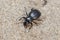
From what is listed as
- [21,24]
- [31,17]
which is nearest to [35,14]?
[31,17]

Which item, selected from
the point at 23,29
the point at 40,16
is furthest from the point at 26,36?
the point at 40,16

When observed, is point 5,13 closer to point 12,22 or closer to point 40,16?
point 12,22

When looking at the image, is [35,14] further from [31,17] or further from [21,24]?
[21,24]

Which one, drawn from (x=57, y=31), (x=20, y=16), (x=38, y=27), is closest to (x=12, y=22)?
(x=20, y=16)

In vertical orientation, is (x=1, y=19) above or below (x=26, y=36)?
above

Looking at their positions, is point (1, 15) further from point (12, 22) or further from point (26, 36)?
point (26, 36)

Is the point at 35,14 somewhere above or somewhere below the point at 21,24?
above
